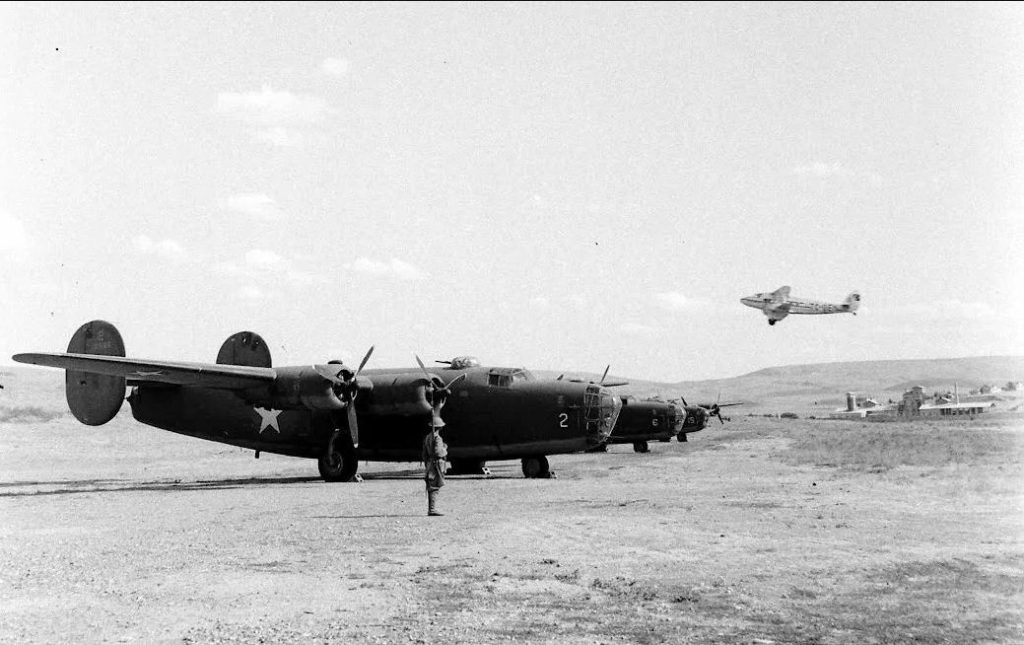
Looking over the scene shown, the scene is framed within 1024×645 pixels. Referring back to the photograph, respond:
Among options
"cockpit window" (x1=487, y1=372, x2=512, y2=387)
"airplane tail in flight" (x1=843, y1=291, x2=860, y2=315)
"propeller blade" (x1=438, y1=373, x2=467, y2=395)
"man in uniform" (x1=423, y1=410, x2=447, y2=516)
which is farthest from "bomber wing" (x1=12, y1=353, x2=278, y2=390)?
"airplane tail in flight" (x1=843, y1=291, x2=860, y2=315)

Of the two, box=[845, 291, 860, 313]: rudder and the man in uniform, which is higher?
box=[845, 291, 860, 313]: rudder

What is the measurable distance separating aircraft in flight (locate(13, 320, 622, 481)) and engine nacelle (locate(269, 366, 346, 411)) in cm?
3

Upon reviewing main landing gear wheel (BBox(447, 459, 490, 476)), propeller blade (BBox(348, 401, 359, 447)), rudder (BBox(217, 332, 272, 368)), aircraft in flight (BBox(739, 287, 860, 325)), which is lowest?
main landing gear wheel (BBox(447, 459, 490, 476))

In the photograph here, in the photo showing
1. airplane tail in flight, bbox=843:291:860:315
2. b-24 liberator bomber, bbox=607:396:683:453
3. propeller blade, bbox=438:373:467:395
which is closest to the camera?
propeller blade, bbox=438:373:467:395

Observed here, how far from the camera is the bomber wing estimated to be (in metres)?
25.7

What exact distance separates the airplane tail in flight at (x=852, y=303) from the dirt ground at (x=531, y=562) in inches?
3237

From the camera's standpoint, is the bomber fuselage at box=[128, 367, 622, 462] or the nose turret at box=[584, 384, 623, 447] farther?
the bomber fuselage at box=[128, 367, 622, 462]

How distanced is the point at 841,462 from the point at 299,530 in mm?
22311

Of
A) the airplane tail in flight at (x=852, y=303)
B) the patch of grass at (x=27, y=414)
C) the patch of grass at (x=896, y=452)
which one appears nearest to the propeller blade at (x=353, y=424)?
the patch of grass at (x=896, y=452)

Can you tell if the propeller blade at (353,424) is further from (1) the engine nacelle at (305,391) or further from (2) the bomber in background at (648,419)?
(2) the bomber in background at (648,419)

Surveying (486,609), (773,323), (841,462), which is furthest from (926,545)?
(773,323)

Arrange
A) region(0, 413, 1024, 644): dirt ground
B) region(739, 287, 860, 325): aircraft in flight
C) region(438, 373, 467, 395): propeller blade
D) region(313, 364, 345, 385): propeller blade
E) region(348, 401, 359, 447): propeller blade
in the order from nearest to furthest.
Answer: region(0, 413, 1024, 644): dirt ground
region(313, 364, 345, 385): propeller blade
region(438, 373, 467, 395): propeller blade
region(348, 401, 359, 447): propeller blade
region(739, 287, 860, 325): aircraft in flight

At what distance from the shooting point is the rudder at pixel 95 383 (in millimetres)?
29719

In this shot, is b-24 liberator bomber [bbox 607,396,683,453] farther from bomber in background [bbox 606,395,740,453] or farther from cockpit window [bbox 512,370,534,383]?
cockpit window [bbox 512,370,534,383]
